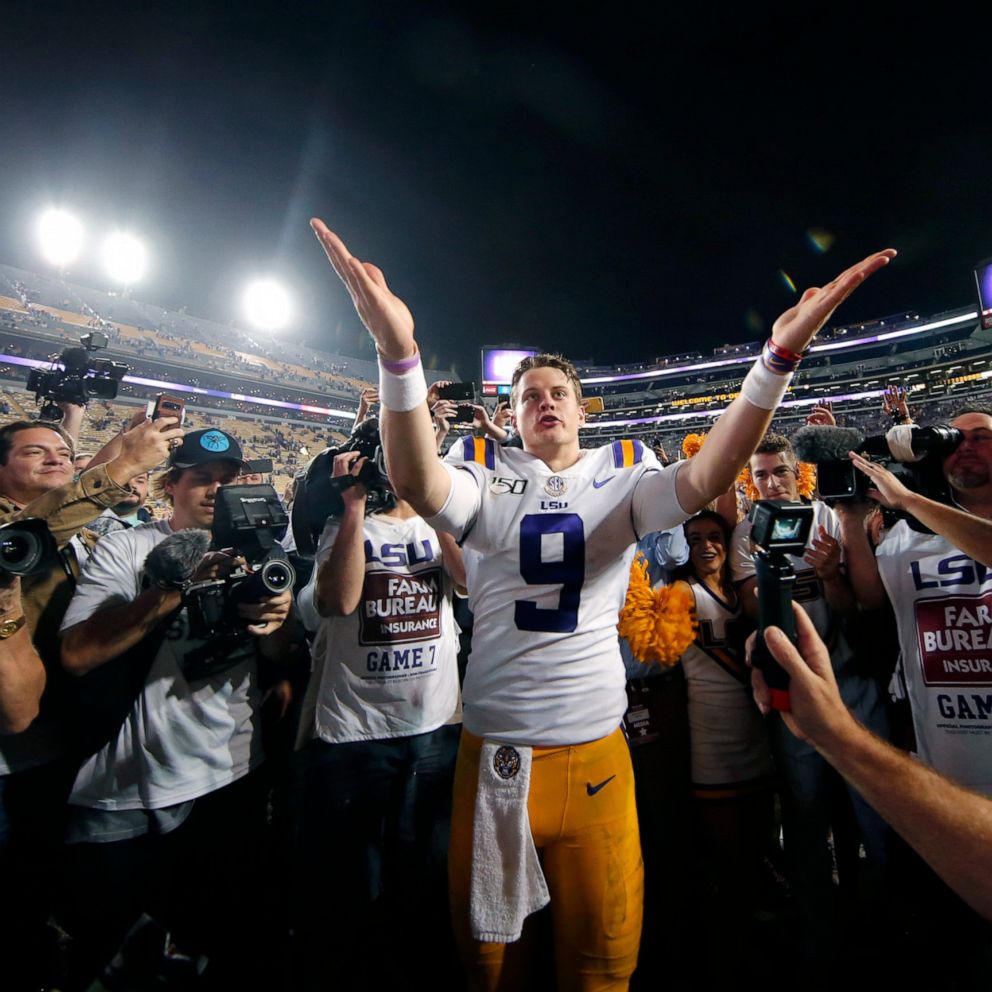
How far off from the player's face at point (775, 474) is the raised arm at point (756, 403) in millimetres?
1853

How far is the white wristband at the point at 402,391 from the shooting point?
1.51 metres

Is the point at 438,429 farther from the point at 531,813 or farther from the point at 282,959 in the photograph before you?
the point at 282,959

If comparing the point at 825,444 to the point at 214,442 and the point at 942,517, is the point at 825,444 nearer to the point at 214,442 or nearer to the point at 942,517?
the point at 942,517

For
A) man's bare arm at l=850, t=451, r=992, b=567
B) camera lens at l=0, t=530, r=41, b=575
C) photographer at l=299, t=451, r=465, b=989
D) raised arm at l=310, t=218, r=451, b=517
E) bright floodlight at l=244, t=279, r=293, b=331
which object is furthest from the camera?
bright floodlight at l=244, t=279, r=293, b=331

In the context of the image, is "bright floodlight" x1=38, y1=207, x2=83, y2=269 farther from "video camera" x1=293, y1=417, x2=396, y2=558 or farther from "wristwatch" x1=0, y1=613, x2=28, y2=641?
"wristwatch" x1=0, y1=613, x2=28, y2=641

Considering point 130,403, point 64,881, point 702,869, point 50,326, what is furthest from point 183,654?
point 50,326

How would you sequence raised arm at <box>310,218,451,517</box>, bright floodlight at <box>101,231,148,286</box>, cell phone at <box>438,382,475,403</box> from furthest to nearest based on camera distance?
bright floodlight at <box>101,231,148,286</box> < cell phone at <box>438,382,475,403</box> < raised arm at <box>310,218,451,517</box>

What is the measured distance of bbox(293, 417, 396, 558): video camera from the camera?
2.53 metres

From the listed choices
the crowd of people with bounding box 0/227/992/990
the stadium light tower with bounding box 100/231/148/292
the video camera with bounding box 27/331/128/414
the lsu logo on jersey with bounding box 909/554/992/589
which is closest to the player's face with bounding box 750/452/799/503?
the crowd of people with bounding box 0/227/992/990

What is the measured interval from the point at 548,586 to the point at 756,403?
938mm

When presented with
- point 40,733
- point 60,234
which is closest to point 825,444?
point 40,733

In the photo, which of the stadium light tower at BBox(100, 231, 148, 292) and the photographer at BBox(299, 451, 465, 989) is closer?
the photographer at BBox(299, 451, 465, 989)

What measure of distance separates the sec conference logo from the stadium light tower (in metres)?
43.8

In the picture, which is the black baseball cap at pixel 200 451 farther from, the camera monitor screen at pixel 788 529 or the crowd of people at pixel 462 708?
the camera monitor screen at pixel 788 529
